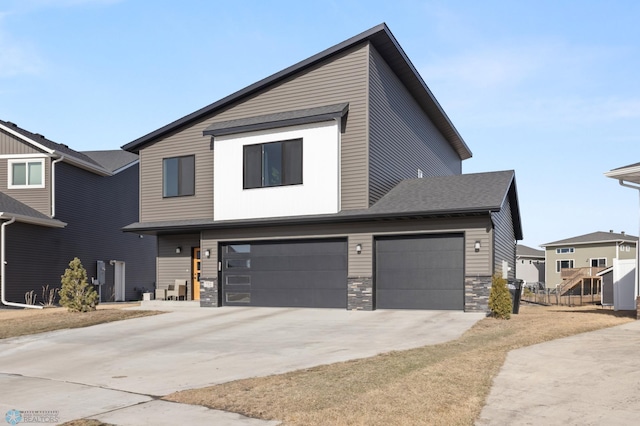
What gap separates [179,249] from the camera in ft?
75.0

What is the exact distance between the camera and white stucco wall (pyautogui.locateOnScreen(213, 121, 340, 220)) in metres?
18.9

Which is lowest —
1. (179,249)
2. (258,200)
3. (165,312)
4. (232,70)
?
(165,312)

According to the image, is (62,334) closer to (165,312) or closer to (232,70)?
(165,312)

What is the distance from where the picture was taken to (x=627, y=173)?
15648 millimetres

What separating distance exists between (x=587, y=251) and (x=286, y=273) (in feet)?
128

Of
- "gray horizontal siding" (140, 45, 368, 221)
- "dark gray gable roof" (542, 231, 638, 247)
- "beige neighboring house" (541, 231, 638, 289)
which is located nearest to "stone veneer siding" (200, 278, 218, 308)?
"gray horizontal siding" (140, 45, 368, 221)

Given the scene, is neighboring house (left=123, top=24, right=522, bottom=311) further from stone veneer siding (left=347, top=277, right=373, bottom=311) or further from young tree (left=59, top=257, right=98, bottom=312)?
young tree (left=59, top=257, right=98, bottom=312)

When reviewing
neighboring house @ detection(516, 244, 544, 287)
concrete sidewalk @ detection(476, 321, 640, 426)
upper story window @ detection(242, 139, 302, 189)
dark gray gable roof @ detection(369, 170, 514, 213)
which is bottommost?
neighboring house @ detection(516, 244, 544, 287)

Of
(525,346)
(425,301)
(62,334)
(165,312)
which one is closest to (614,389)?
(525,346)

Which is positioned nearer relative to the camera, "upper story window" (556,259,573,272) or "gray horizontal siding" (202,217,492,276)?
"gray horizontal siding" (202,217,492,276)

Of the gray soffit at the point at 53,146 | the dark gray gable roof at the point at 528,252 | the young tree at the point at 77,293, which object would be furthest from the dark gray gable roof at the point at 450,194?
the dark gray gable roof at the point at 528,252

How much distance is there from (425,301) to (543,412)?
36.2ft

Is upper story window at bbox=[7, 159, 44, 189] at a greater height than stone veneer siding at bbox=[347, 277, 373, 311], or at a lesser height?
greater

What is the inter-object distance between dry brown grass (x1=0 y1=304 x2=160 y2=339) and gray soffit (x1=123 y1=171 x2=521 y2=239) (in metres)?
3.94
